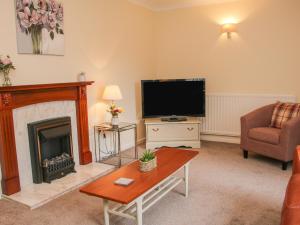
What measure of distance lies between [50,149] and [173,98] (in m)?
2.29

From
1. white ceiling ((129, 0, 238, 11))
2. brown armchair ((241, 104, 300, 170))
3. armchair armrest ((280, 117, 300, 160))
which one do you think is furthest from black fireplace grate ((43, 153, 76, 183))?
white ceiling ((129, 0, 238, 11))

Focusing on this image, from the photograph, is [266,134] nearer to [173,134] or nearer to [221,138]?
[221,138]

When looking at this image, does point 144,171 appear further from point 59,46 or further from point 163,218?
point 59,46

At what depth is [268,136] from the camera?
147 inches

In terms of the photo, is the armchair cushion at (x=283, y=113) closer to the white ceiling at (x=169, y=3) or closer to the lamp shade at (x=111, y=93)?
the white ceiling at (x=169, y=3)

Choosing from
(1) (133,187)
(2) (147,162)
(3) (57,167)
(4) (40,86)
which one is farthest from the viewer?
(3) (57,167)

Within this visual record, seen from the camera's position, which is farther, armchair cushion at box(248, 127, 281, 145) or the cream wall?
the cream wall

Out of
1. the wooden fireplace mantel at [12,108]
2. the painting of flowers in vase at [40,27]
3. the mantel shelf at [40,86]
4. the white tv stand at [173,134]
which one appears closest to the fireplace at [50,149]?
the wooden fireplace mantel at [12,108]

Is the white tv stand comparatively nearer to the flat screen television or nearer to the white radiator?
the flat screen television

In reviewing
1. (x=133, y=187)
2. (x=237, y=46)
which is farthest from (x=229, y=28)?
(x=133, y=187)

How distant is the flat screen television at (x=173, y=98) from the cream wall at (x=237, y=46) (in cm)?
49

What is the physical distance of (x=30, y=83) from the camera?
10.4 ft

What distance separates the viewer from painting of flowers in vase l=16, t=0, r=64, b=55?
303 cm

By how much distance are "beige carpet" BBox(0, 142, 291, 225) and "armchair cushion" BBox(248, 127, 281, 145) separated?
393 millimetres
